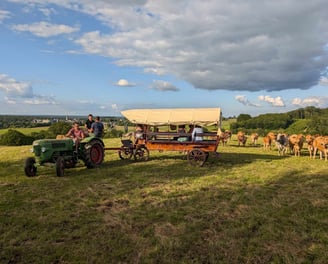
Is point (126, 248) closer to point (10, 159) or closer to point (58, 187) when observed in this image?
point (58, 187)

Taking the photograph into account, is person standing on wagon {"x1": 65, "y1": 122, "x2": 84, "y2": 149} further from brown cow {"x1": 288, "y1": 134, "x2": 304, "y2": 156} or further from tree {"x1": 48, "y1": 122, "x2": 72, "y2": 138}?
tree {"x1": 48, "y1": 122, "x2": 72, "y2": 138}

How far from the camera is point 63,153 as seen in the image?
10.9 metres

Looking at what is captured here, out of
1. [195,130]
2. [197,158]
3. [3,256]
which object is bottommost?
[3,256]

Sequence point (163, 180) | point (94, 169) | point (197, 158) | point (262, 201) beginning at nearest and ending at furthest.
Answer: point (262, 201)
point (163, 180)
point (94, 169)
point (197, 158)

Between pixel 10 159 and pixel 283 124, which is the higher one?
pixel 283 124

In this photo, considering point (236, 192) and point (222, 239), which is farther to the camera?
point (236, 192)

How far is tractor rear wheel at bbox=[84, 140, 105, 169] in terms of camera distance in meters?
11.6

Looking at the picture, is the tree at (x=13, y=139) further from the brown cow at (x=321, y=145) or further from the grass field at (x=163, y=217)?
the brown cow at (x=321, y=145)

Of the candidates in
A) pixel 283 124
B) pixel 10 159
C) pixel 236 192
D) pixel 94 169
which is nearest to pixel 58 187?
pixel 94 169

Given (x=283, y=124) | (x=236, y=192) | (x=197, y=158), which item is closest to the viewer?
(x=236, y=192)

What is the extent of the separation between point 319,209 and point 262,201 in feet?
4.14

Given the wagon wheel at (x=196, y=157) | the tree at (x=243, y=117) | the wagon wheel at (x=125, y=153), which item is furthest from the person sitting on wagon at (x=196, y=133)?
the tree at (x=243, y=117)

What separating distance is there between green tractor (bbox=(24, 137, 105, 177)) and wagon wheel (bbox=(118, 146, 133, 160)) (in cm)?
169

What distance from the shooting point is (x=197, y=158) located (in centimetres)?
1266
